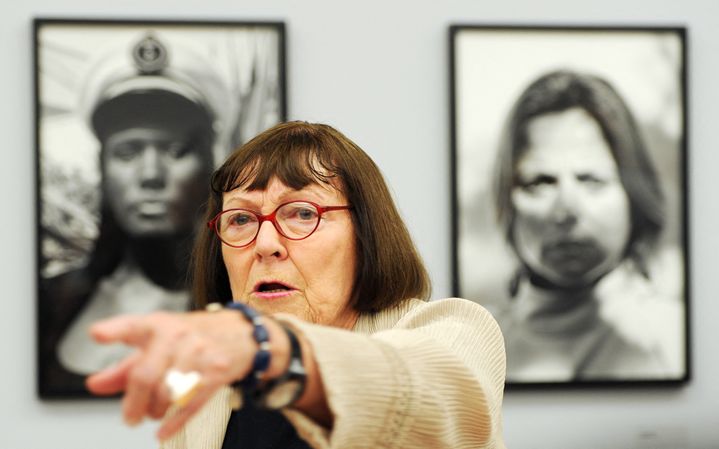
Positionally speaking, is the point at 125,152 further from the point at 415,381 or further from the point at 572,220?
the point at 415,381

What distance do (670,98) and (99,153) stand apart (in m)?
1.45

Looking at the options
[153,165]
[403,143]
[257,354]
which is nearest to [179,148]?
[153,165]

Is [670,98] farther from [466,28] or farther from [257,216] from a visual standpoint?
[257,216]

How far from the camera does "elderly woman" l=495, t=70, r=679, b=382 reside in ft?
8.48

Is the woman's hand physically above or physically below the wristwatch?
above

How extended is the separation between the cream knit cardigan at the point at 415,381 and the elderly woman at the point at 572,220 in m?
1.26

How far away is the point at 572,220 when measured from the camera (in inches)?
102

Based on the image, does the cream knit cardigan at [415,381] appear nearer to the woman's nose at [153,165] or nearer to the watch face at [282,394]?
the watch face at [282,394]

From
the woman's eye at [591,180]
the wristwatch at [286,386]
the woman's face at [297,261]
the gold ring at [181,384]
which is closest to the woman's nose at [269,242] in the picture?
the woman's face at [297,261]

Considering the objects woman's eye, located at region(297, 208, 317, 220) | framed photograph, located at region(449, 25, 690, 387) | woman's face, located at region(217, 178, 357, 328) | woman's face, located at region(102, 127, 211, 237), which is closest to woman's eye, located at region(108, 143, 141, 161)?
woman's face, located at region(102, 127, 211, 237)

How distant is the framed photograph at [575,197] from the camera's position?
8.45ft

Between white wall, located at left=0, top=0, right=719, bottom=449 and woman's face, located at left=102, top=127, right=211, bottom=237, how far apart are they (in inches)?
8.4

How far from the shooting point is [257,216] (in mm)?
1467

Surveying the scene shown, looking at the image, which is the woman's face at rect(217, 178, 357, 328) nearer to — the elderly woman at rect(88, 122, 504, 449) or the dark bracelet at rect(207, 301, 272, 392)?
the elderly woman at rect(88, 122, 504, 449)
